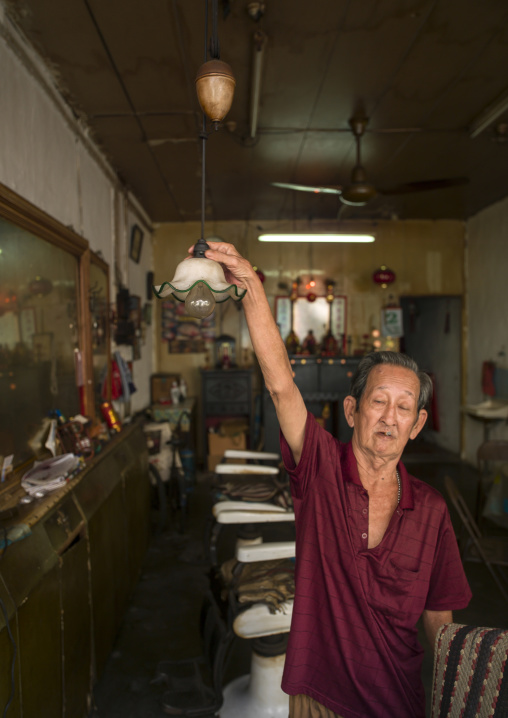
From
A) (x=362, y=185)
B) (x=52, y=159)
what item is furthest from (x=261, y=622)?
(x=362, y=185)

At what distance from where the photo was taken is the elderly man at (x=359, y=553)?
1.32 meters

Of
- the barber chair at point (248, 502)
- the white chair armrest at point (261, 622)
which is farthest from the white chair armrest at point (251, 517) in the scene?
the white chair armrest at point (261, 622)

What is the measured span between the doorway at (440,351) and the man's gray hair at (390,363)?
595 cm

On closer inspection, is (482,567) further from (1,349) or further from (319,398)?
(1,349)

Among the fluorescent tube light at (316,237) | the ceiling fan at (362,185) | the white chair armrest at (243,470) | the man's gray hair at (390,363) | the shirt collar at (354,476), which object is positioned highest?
the ceiling fan at (362,185)

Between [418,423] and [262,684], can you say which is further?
[262,684]

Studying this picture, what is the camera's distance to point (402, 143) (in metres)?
4.32

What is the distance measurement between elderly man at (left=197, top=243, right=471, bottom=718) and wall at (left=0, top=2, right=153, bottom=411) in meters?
1.93

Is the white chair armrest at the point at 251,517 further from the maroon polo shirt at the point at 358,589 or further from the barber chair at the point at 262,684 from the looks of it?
the maroon polo shirt at the point at 358,589

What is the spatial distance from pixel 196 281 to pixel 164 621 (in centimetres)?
290

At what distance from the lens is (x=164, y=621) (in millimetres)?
3178

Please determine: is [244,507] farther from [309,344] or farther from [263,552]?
[309,344]

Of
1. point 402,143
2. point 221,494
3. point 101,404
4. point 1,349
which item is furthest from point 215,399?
point 1,349

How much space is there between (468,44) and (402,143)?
1.48 meters
